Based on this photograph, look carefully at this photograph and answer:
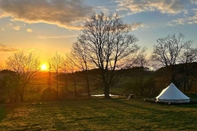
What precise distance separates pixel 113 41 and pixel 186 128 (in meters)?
17.7

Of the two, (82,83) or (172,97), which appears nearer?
(172,97)

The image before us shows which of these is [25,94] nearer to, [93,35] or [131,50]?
[93,35]

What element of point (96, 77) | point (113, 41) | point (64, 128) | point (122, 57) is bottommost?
point (64, 128)

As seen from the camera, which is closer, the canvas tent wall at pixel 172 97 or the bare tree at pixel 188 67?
the canvas tent wall at pixel 172 97

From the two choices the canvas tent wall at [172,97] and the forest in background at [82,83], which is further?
the forest in background at [82,83]

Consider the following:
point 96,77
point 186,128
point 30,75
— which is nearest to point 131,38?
point 96,77

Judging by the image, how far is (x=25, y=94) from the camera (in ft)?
84.7

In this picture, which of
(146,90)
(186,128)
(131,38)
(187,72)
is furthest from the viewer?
(187,72)

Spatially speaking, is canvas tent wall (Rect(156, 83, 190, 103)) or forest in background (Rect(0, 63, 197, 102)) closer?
canvas tent wall (Rect(156, 83, 190, 103))

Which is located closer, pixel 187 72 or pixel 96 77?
pixel 96 77

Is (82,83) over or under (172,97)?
over

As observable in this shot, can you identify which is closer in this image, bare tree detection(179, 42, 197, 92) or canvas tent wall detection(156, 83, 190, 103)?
canvas tent wall detection(156, 83, 190, 103)

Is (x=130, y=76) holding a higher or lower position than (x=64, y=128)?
higher

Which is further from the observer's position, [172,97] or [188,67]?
[188,67]
